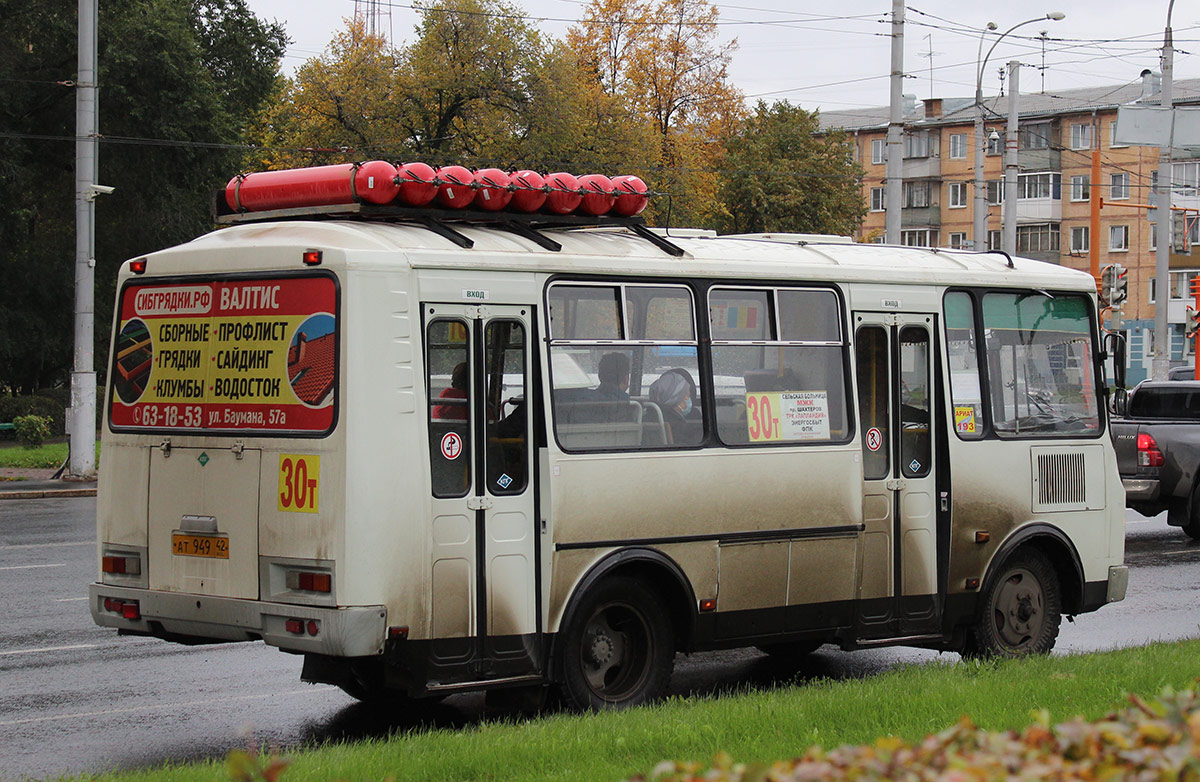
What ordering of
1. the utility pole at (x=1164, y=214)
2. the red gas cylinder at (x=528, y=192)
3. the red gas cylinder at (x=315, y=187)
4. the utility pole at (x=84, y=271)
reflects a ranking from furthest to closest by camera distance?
the utility pole at (x=1164, y=214) → the utility pole at (x=84, y=271) → the red gas cylinder at (x=528, y=192) → the red gas cylinder at (x=315, y=187)

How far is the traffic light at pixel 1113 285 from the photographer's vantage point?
2783cm

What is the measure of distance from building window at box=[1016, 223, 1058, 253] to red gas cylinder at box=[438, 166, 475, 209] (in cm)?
7671

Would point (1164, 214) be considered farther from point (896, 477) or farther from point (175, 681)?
point (175, 681)

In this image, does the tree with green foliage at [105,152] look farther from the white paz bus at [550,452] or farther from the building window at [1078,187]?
the building window at [1078,187]

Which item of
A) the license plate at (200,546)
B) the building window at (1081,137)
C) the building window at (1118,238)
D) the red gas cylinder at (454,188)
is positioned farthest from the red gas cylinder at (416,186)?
the building window at (1081,137)

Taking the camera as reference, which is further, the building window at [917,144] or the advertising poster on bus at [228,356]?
the building window at [917,144]

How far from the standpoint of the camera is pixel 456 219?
853cm

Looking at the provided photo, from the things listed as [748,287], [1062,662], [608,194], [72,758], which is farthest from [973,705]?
[72,758]

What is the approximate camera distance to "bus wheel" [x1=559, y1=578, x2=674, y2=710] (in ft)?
27.5

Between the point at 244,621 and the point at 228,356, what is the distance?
141cm

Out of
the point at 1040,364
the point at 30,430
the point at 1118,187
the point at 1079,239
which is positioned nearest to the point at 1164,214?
the point at 30,430

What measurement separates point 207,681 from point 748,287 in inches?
169

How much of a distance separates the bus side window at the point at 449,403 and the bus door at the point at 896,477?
295 cm

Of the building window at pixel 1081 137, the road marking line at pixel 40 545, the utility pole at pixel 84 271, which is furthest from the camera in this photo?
the building window at pixel 1081 137
